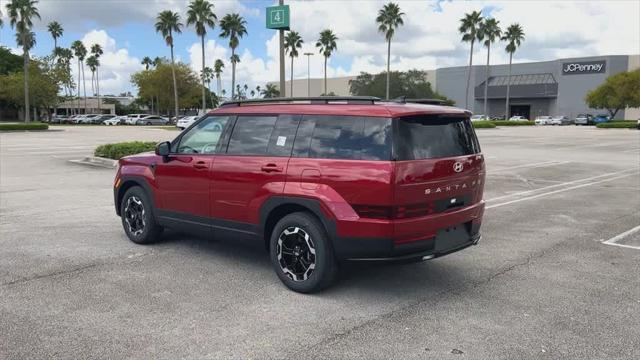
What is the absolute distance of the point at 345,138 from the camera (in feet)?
15.2

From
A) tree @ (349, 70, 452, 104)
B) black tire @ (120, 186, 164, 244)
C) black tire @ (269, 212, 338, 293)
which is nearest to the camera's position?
black tire @ (269, 212, 338, 293)

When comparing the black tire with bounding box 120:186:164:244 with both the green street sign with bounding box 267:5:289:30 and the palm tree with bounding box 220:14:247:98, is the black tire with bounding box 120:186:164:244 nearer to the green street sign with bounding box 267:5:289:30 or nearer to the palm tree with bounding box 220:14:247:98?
the green street sign with bounding box 267:5:289:30

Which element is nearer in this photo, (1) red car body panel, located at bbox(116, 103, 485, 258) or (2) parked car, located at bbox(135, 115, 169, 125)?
(1) red car body panel, located at bbox(116, 103, 485, 258)

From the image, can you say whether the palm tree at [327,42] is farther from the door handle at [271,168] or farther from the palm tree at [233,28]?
the door handle at [271,168]

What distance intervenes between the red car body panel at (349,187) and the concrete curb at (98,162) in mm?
10786

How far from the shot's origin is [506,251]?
6555 mm

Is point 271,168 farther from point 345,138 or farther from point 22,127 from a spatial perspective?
point 22,127

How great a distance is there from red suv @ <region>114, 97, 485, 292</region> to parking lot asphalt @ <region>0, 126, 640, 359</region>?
372 mm

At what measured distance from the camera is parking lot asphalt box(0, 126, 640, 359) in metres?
3.84

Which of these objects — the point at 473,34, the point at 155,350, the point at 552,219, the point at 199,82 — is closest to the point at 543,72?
the point at 473,34

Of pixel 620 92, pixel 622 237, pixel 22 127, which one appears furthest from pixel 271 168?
pixel 620 92

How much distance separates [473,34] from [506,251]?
2668 inches

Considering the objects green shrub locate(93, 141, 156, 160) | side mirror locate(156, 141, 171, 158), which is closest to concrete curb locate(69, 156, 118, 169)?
green shrub locate(93, 141, 156, 160)

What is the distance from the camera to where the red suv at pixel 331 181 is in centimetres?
441
